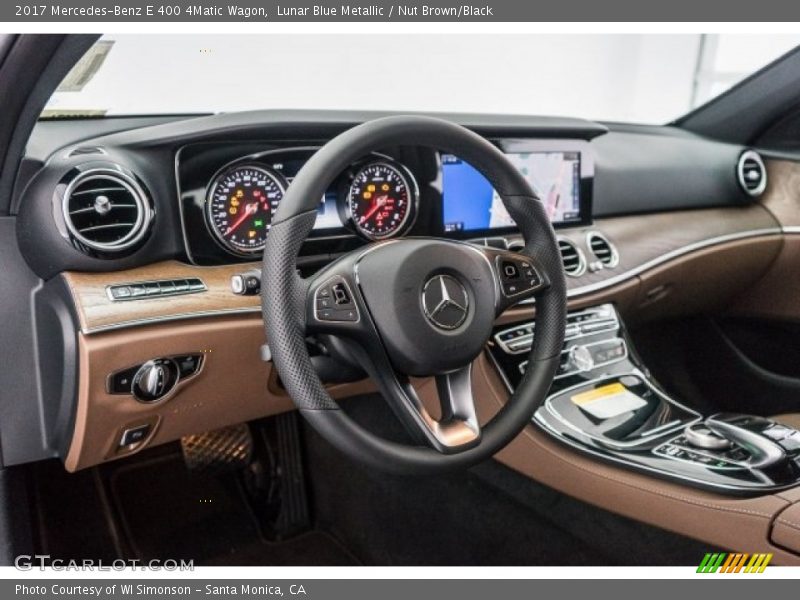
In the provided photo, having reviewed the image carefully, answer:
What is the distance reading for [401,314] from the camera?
92 centimetres

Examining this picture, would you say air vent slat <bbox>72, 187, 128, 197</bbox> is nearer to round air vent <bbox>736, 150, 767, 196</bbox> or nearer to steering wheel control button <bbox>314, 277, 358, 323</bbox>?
steering wheel control button <bbox>314, 277, 358, 323</bbox>

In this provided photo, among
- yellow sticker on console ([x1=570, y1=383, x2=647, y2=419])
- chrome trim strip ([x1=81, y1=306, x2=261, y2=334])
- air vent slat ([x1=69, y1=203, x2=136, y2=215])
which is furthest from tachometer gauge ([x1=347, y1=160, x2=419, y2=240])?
yellow sticker on console ([x1=570, y1=383, x2=647, y2=419])

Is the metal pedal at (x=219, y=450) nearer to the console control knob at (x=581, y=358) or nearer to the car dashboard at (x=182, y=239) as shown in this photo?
the car dashboard at (x=182, y=239)

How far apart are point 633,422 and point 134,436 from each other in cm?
90

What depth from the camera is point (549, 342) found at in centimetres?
103

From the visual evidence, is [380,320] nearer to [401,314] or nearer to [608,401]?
[401,314]

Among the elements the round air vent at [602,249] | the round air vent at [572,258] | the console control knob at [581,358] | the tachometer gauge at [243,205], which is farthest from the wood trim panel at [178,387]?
the round air vent at [602,249]

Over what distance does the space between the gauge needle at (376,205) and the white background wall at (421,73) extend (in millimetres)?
231

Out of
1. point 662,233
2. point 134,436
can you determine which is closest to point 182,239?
point 134,436

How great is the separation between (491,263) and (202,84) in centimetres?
123

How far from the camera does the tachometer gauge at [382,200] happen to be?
1268 millimetres

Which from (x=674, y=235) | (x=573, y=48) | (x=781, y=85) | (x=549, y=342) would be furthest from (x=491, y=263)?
(x=573, y=48)

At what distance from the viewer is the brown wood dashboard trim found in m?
1.04
